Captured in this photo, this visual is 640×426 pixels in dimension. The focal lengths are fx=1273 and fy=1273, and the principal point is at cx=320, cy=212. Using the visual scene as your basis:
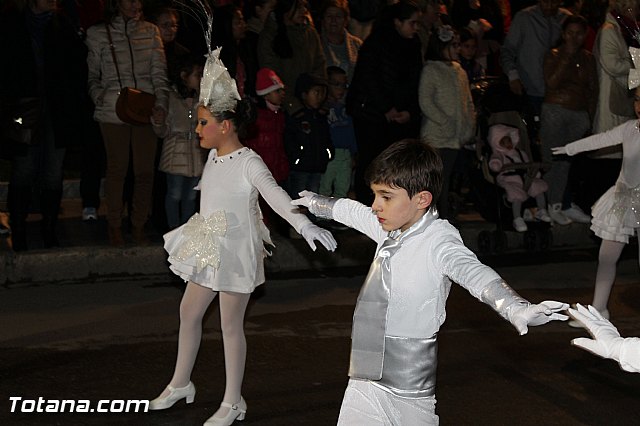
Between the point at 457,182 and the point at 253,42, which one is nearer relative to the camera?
the point at 253,42

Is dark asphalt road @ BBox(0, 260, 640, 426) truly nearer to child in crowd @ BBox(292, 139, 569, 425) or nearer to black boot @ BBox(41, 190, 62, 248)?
black boot @ BBox(41, 190, 62, 248)

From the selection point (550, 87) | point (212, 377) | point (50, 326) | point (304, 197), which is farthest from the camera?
point (550, 87)

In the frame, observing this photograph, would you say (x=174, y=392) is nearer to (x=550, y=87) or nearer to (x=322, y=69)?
(x=322, y=69)

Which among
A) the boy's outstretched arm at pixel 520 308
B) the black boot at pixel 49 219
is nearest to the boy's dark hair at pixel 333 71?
the black boot at pixel 49 219

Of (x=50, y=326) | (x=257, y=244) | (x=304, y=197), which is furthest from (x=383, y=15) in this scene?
(x=304, y=197)

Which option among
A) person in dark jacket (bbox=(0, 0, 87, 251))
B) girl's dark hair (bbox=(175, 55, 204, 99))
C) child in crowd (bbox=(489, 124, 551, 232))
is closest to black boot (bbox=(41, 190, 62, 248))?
person in dark jacket (bbox=(0, 0, 87, 251))

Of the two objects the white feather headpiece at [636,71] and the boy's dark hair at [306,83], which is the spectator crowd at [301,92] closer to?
the boy's dark hair at [306,83]

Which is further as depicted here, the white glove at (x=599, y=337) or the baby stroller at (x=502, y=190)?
the baby stroller at (x=502, y=190)

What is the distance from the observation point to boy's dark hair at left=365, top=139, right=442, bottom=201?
5172 mm

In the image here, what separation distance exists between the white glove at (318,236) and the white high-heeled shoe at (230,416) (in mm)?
1431

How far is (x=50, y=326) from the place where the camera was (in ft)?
29.7

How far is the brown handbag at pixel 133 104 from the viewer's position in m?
10.8

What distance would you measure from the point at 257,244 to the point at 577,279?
4810 millimetres

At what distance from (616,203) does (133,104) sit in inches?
166
